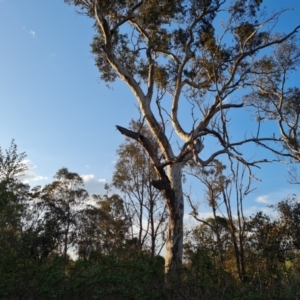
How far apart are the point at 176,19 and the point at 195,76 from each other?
5.18 ft

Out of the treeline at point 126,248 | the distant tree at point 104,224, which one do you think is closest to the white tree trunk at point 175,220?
the treeline at point 126,248

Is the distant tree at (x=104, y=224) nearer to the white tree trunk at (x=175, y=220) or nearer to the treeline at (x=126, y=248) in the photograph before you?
the treeline at (x=126, y=248)

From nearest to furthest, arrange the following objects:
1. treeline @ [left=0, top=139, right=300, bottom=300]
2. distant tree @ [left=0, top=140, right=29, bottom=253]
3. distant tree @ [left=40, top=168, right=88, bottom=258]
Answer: treeline @ [left=0, top=139, right=300, bottom=300] < distant tree @ [left=0, top=140, right=29, bottom=253] < distant tree @ [left=40, top=168, right=88, bottom=258]

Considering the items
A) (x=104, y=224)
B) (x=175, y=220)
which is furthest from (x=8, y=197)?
(x=104, y=224)

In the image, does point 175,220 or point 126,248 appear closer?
point 175,220

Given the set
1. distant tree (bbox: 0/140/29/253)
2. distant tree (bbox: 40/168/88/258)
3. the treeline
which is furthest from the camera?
distant tree (bbox: 40/168/88/258)

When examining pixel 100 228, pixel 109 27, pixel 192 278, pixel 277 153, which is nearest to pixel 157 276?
pixel 192 278

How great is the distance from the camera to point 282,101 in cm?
1416

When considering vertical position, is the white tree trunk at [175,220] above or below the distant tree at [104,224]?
below

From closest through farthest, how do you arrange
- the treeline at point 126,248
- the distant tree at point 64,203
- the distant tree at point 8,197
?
the treeline at point 126,248 → the distant tree at point 8,197 → the distant tree at point 64,203

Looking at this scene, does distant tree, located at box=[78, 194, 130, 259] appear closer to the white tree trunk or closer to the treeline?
the treeline

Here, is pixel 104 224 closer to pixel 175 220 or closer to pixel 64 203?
pixel 64 203

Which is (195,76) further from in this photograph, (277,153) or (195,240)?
(195,240)

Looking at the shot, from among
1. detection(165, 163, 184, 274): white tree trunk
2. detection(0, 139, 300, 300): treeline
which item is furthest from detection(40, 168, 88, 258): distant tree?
detection(165, 163, 184, 274): white tree trunk
